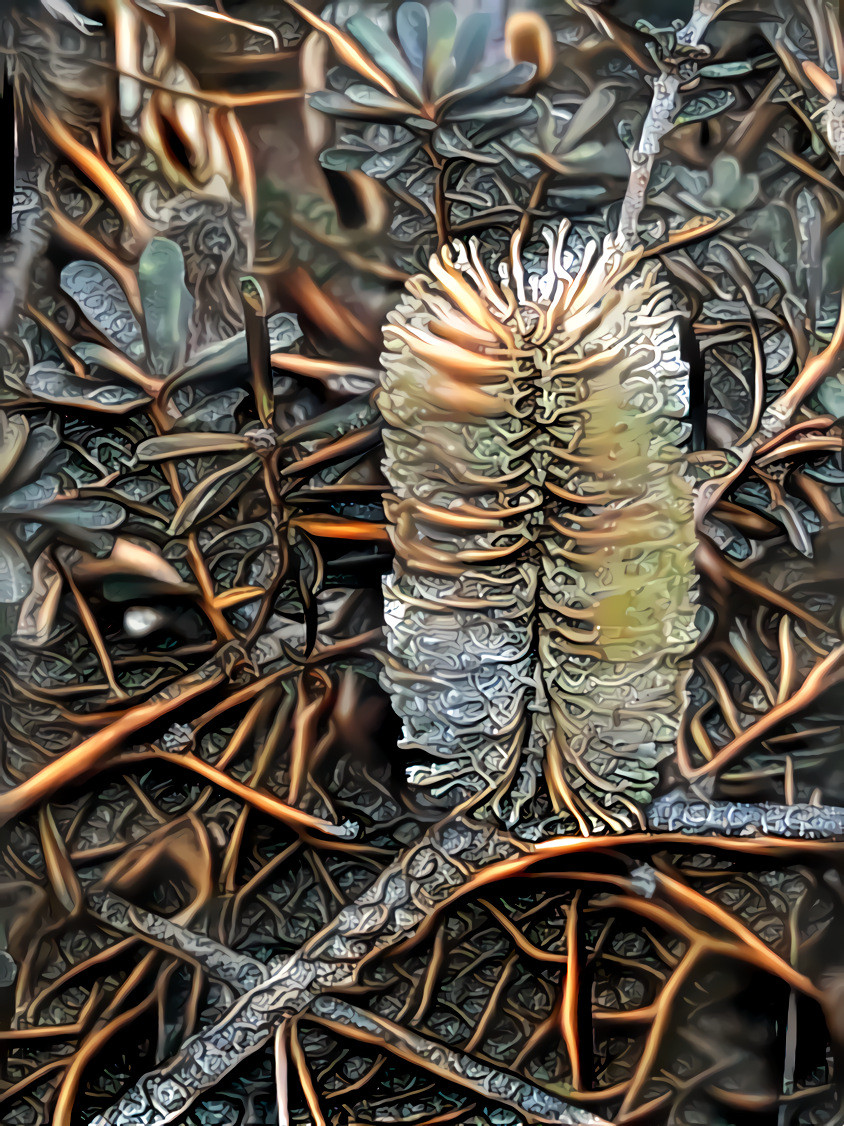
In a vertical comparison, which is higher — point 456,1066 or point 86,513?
point 86,513

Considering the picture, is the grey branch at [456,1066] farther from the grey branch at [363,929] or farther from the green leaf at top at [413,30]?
the green leaf at top at [413,30]

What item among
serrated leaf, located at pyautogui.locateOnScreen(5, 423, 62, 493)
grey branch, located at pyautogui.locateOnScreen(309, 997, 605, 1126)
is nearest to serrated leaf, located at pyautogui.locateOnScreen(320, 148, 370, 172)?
serrated leaf, located at pyautogui.locateOnScreen(5, 423, 62, 493)

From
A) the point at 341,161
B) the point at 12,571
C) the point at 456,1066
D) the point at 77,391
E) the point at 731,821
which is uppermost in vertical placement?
the point at 341,161

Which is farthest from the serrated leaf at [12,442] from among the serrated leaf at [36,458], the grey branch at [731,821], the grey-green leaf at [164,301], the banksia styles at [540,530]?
the grey branch at [731,821]

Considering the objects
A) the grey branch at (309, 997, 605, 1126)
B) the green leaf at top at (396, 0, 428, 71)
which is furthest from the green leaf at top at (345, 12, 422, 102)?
the grey branch at (309, 997, 605, 1126)

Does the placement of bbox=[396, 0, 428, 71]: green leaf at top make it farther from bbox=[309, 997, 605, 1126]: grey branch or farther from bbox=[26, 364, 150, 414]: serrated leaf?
bbox=[309, 997, 605, 1126]: grey branch

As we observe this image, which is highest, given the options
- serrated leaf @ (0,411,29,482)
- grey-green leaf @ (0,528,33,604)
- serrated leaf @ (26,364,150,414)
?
serrated leaf @ (26,364,150,414)

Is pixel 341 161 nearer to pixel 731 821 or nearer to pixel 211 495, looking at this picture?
pixel 211 495

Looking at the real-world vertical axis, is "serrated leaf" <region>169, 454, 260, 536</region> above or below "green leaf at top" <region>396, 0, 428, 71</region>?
below

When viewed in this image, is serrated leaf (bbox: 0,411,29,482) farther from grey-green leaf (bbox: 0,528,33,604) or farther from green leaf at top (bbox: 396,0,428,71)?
green leaf at top (bbox: 396,0,428,71)

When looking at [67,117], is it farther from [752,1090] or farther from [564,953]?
[752,1090]

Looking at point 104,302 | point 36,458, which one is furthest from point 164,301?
point 36,458
